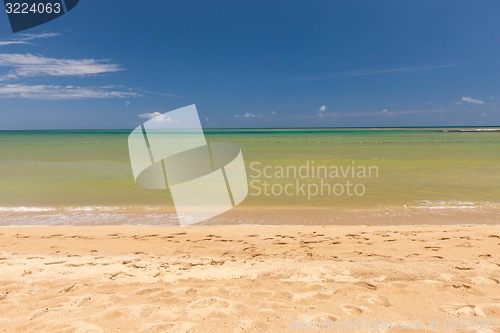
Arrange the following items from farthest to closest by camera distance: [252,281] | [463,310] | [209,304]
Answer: [252,281], [209,304], [463,310]

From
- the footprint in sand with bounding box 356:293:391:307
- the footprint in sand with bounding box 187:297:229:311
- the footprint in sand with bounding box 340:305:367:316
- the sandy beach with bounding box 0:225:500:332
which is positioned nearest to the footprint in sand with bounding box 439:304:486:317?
the sandy beach with bounding box 0:225:500:332

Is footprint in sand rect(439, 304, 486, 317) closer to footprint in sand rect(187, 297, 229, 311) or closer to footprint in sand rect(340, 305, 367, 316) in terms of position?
footprint in sand rect(340, 305, 367, 316)

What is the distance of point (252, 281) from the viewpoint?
14.6ft

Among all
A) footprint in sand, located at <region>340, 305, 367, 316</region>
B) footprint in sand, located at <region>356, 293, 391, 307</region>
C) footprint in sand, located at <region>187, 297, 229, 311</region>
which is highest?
footprint in sand, located at <region>187, 297, 229, 311</region>

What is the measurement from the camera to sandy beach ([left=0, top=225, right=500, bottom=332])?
3484 millimetres

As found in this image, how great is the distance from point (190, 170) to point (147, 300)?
12830mm

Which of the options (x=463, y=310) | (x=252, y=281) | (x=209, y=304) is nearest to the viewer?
(x=463, y=310)

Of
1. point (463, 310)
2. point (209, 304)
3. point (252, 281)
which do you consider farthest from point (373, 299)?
point (209, 304)

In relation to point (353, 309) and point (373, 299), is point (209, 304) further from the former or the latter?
point (373, 299)

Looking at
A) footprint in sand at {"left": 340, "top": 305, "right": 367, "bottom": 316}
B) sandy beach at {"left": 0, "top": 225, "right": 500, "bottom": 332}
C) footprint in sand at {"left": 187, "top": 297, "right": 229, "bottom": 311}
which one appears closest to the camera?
sandy beach at {"left": 0, "top": 225, "right": 500, "bottom": 332}

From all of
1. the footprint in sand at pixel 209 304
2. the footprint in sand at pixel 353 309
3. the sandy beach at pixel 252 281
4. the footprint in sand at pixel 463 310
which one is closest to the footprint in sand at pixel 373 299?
the sandy beach at pixel 252 281

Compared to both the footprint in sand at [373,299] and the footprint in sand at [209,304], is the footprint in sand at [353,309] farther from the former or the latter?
the footprint in sand at [209,304]

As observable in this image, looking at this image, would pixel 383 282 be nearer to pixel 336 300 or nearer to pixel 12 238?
pixel 336 300

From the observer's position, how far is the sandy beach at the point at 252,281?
3.48 metres
